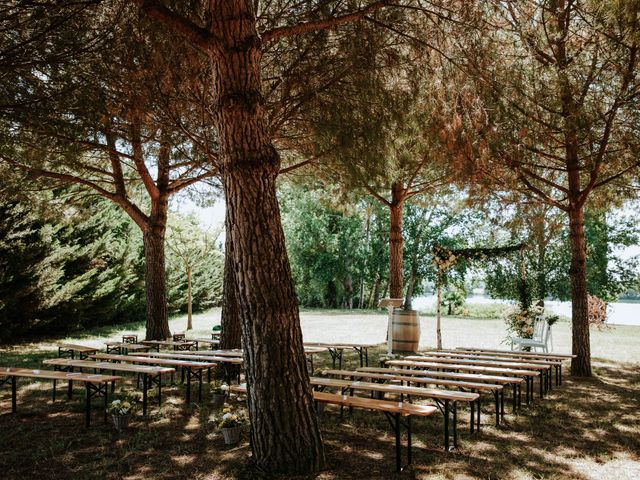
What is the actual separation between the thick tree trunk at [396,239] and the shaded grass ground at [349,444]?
17.2 feet

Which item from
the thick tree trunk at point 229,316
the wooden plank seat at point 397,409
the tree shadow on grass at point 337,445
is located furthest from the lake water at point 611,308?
the wooden plank seat at point 397,409

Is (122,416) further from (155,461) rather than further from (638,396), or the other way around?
(638,396)

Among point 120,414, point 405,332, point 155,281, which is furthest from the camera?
point 155,281

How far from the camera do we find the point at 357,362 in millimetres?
8977

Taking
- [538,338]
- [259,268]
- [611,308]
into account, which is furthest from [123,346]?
[611,308]

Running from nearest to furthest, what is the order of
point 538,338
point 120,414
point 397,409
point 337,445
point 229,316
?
Result: point 397,409 → point 337,445 → point 120,414 → point 229,316 → point 538,338

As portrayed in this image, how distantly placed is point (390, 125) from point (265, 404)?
4544mm

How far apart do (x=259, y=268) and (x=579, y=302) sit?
6274 mm

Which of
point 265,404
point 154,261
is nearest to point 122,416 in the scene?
point 265,404

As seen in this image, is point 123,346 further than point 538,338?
No

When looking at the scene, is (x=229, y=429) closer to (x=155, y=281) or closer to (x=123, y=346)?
(x=123, y=346)

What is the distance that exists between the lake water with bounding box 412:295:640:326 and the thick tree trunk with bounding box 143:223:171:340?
752 cm

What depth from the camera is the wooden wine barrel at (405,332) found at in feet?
32.2

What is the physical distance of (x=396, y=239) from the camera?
37.6 ft
